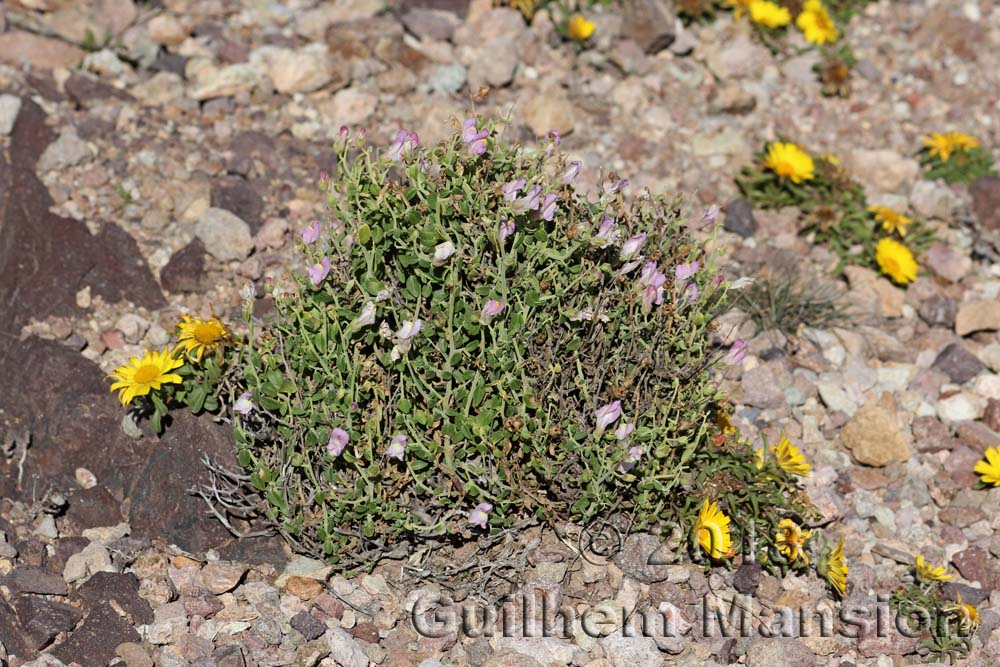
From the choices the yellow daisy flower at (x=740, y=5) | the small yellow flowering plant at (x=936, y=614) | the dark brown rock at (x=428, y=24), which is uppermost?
the yellow daisy flower at (x=740, y=5)

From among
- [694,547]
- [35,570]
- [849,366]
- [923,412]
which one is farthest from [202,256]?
[923,412]

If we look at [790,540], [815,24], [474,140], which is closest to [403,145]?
[474,140]

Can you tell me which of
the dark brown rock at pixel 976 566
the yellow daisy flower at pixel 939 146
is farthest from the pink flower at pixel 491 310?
the yellow daisy flower at pixel 939 146

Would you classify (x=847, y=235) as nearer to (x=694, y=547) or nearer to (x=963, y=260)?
(x=963, y=260)

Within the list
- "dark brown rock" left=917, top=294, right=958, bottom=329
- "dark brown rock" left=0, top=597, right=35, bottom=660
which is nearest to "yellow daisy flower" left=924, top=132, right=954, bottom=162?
"dark brown rock" left=917, top=294, right=958, bottom=329

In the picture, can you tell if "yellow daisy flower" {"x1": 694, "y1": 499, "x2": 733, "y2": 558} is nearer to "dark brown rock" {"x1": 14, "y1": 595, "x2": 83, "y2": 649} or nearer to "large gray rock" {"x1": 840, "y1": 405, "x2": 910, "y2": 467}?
"large gray rock" {"x1": 840, "y1": 405, "x2": 910, "y2": 467}

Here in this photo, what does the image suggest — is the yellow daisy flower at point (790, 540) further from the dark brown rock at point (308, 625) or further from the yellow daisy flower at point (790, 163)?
the yellow daisy flower at point (790, 163)
